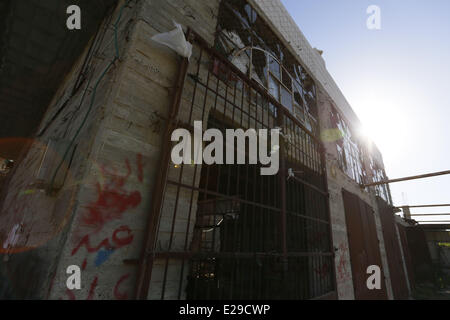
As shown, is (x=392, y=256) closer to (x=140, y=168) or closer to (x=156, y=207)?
(x=156, y=207)

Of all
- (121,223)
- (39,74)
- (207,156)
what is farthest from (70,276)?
(39,74)

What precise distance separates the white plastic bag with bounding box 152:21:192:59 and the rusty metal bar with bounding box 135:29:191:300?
0.24m

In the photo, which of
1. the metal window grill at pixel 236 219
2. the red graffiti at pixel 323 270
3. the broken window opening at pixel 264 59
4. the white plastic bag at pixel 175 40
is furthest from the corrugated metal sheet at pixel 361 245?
the white plastic bag at pixel 175 40

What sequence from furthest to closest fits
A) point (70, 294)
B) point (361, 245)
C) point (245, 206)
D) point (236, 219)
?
point (361, 245) → point (236, 219) → point (245, 206) → point (70, 294)

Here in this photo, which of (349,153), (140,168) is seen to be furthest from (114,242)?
(349,153)

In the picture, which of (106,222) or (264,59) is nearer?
(106,222)

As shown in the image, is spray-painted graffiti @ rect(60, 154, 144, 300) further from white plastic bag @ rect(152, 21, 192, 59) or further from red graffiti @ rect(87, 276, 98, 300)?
white plastic bag @ rect(152, 21, 192, 59)

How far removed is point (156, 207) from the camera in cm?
185

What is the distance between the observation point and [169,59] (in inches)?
99.0

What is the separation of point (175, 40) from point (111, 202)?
1.87 meters

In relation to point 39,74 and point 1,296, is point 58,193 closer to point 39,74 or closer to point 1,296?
point 1,296

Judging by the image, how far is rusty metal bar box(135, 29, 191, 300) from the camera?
1665 millimetres

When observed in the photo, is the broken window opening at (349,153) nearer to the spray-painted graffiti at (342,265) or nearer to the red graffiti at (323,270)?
the spray-painted graffiti at (342,265)
